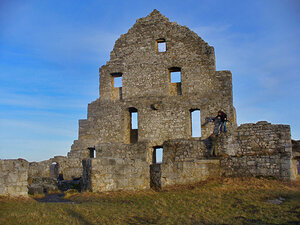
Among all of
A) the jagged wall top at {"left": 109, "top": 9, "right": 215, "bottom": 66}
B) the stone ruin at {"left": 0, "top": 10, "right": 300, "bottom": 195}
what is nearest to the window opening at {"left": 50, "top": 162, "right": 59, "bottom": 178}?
the stone ruin at {"left": 0, "top": 10, "right": 300, "bottom": 195}

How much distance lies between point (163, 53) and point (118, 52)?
3414 mm

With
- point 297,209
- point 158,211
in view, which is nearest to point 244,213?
point 297,209

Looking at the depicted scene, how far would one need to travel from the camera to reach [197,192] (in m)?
11.0

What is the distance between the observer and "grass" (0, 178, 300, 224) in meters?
7.81

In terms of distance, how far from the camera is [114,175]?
41.5ft

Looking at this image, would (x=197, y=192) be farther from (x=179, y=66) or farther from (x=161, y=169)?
(x=179, y=66)

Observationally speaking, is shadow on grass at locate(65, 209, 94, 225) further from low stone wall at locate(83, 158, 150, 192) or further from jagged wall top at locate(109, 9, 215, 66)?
jagged wall top at locate(109, 9, 215, 66)

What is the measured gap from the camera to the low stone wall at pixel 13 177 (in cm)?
1095

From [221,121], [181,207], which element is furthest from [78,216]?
[221,121]

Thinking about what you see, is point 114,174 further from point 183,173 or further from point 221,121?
point 221,121

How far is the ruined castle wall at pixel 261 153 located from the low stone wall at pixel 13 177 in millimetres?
7971

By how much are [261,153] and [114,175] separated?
242 inches

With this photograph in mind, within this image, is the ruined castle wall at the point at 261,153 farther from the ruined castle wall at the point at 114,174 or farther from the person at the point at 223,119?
the ruined castle wall at the point at 114,174

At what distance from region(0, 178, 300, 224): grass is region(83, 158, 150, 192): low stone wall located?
576mm
